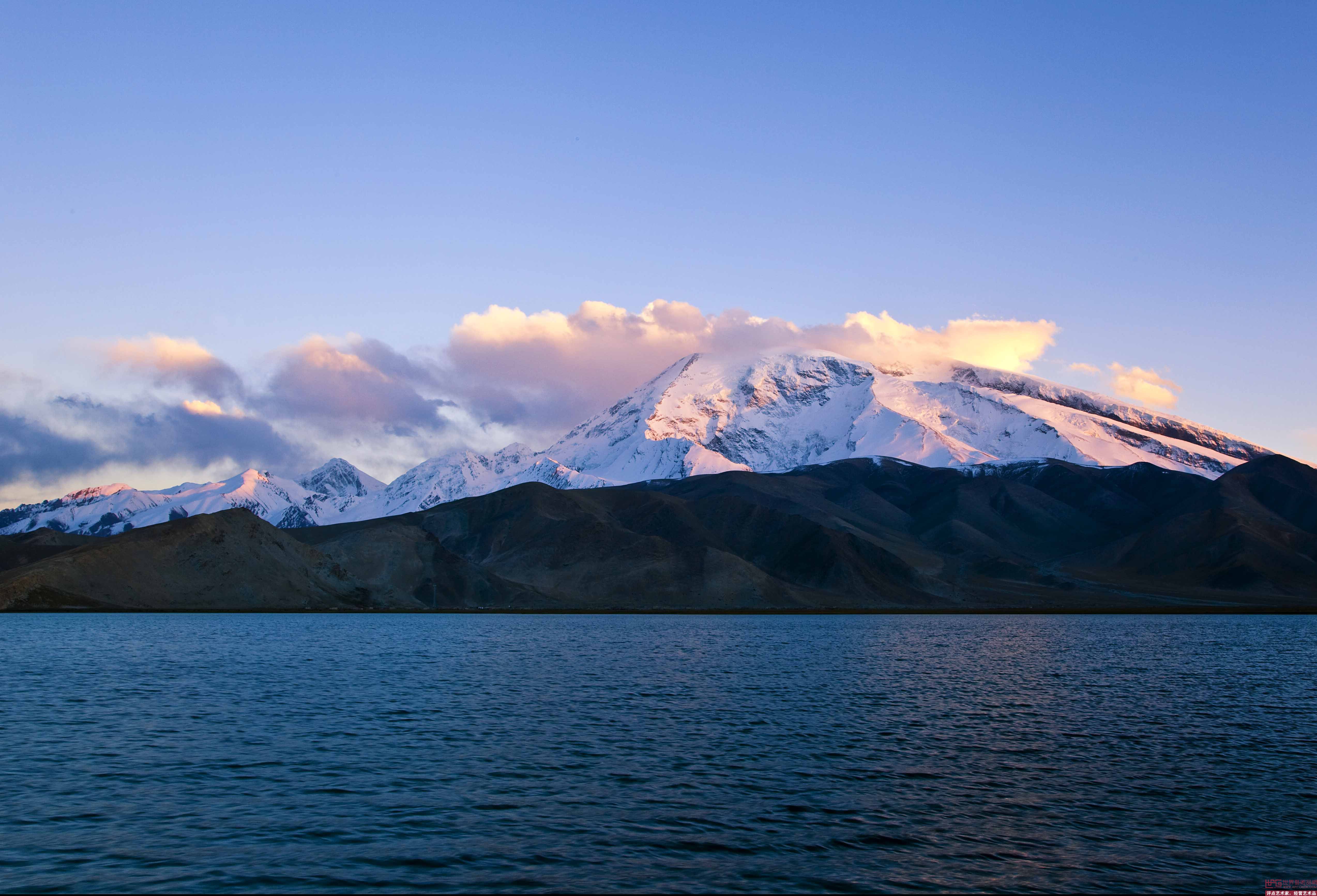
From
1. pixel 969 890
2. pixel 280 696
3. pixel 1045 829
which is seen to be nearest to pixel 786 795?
pixel 1045 829

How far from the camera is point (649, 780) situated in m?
38.1

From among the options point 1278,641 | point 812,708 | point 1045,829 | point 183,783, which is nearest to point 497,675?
point 812,708

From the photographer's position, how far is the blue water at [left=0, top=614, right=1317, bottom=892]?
88.1 feet

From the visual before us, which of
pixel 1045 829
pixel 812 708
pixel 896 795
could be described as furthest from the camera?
pixel 812 708

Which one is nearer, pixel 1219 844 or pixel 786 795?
pixel 1219 844

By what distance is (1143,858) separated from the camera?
28172 mm

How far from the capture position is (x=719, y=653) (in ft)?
359

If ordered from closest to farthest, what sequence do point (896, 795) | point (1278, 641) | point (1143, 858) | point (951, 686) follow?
point (1143, 858) < point (896, 795) < point (951, 686) < point (1278, 641)

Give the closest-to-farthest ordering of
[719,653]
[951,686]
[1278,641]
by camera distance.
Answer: [951,686]
[719,653]
[1278,641]

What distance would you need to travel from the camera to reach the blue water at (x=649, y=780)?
26.9 metres

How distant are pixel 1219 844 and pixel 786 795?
12.8 m

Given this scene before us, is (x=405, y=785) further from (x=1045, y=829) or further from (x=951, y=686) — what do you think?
(x=951, y=686)

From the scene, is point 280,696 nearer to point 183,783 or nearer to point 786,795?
point 183,783

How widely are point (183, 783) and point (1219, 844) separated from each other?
3276 cm
